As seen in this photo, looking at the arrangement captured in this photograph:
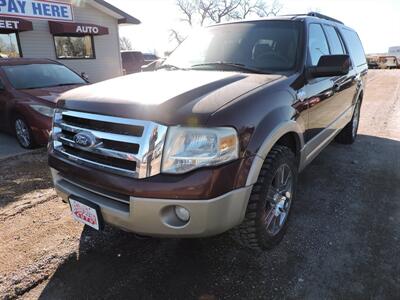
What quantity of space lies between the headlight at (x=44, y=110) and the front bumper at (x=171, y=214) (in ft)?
12.0

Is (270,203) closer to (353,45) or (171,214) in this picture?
(171,214)

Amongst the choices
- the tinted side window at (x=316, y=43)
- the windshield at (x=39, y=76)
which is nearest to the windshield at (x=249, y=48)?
the tinted side window at (x=316, y=43)

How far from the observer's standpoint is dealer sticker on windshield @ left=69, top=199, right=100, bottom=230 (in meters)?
2.39

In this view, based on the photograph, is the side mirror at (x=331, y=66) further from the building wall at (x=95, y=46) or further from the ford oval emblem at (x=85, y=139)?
the building wall at (x=95, y=46)

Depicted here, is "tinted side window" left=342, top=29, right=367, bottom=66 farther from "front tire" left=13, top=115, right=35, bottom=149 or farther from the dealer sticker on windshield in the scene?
"front tire" left=13, top=115, right=35, bottom=149

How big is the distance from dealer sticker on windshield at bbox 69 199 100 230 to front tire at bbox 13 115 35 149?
374 cm

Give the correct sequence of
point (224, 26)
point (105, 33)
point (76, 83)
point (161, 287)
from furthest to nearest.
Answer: point (105, 33) < point (76, 83) < point (224, 26) < point (161, 287)

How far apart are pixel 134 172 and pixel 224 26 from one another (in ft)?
7.82

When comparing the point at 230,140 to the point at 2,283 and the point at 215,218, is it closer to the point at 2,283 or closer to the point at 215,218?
the point at 215,218

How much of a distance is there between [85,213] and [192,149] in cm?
95

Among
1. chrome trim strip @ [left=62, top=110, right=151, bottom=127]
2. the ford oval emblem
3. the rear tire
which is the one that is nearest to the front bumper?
the ford oval emblem

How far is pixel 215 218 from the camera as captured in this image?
2.18 meters

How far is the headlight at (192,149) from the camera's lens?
213 centimetres

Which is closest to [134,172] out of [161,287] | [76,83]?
[161,287]
